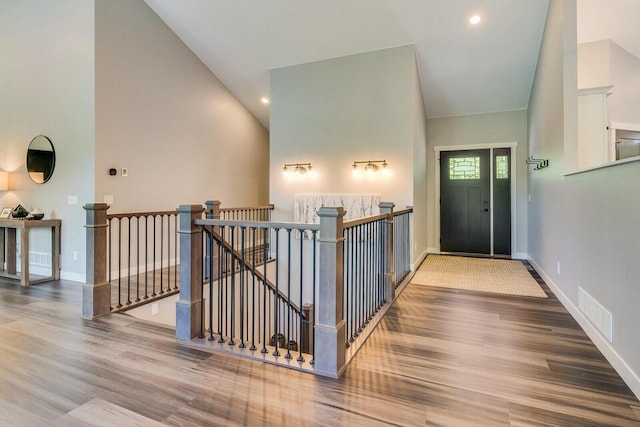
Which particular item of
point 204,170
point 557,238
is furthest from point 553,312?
point 204,170

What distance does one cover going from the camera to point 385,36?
4.79 m

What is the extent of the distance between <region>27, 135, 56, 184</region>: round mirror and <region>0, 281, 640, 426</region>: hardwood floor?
8.22ft

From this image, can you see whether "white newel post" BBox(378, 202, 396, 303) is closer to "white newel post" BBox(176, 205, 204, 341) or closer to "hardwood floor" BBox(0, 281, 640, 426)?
"hardwood floor" BBox(0, 281, 640, 426)

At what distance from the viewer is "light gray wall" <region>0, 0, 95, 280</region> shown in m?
4.31

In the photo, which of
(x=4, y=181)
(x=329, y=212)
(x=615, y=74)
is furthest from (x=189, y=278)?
(x=615, y=74)

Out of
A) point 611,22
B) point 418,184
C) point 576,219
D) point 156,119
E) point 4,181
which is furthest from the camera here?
point 418,184

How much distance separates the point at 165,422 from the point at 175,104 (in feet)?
16.1

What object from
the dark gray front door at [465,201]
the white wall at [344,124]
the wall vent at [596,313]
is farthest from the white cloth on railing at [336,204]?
the wall vent at [596,313]

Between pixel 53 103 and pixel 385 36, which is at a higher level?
pixel 385 36

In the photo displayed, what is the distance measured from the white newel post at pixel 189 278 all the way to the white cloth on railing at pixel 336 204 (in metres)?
2.82

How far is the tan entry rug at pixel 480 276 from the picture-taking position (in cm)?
410

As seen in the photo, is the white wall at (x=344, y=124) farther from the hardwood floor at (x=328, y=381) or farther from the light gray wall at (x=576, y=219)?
the hardwood floor at (x=328, y=381)

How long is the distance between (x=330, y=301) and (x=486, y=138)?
5.76 m

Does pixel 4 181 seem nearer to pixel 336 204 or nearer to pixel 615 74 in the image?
pixel 336 204
